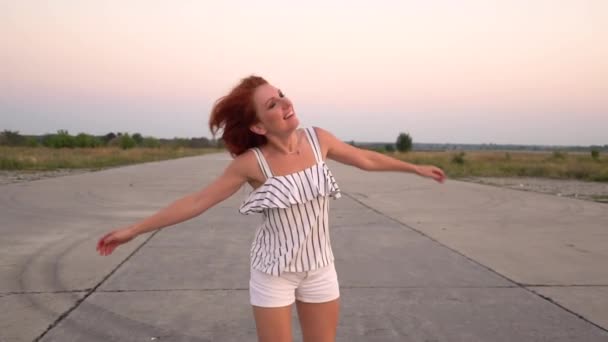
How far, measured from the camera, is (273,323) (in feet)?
7.91

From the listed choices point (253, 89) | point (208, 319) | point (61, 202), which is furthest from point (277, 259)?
point (61, 202)

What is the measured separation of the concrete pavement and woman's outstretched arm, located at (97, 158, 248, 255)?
155cm

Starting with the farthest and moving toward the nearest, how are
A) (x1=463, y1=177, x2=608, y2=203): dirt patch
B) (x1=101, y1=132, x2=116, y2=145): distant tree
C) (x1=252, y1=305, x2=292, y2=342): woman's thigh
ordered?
(x1=101, y1=132, x2=116, y2=145): distant tree < (x1=463, y1=177, x2=608, y2=203): dirt patch < (x1=252, y1=305, x2=292, y2=342): woman's thigh

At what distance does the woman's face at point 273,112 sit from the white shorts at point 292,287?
0.62 metres

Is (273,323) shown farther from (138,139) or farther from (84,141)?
(138,139)

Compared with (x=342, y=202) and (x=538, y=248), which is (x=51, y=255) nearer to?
(x=538, y=248)

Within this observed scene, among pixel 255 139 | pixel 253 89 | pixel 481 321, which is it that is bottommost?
pixel 481 321

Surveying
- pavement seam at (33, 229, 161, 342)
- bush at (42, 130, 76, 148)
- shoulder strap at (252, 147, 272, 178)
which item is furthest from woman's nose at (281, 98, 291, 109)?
bush at (42, 130, 76, 148)

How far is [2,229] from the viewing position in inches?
329

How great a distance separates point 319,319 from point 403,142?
90827 mm

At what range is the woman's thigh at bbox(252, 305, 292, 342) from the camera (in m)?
2.41

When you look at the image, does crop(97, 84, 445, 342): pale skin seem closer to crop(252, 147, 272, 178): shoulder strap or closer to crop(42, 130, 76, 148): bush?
crop(252, 147, 272, 178): shoulder strap

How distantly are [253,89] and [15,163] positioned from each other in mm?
27185

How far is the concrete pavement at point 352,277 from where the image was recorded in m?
4.09
